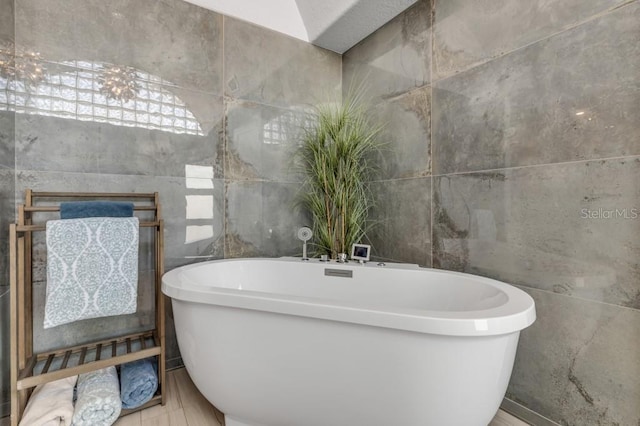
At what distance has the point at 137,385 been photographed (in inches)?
53.6

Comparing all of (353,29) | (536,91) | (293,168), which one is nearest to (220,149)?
(293,168)

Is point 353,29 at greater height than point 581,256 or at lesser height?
greater

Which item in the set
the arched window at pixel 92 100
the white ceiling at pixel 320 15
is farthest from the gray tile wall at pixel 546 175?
→ the arched window at pixel 92 100

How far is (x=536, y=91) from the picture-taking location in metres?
1.29

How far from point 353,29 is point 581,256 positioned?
1859 mm

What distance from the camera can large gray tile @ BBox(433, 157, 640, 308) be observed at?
1.08 m

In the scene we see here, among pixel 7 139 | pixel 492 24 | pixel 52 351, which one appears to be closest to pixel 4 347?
pixel 52 351

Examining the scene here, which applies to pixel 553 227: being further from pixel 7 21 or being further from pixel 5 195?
pixel 7 21

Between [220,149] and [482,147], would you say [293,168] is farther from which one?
[482,147]

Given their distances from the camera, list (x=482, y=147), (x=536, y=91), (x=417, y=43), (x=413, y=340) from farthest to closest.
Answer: (x=417, y=43) < (x=482, y=147) < (x=536, y=91) < (x=413, y=340)

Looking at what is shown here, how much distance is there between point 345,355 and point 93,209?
4.14 feet

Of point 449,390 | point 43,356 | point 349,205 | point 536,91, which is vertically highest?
point 536,91

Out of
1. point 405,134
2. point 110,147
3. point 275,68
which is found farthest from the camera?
point 275,68

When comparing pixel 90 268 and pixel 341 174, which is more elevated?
pixel 341 174
